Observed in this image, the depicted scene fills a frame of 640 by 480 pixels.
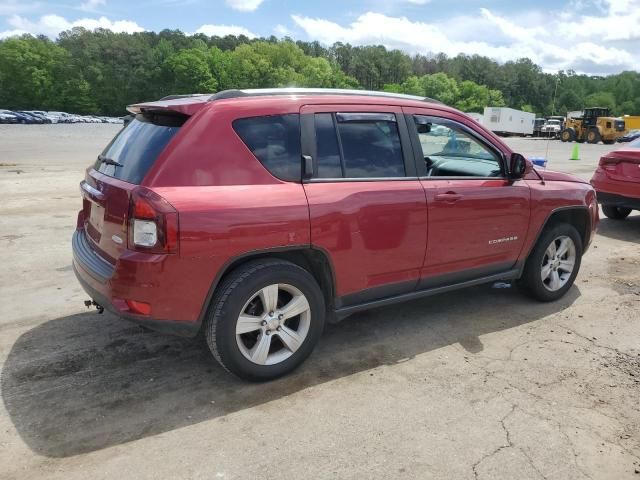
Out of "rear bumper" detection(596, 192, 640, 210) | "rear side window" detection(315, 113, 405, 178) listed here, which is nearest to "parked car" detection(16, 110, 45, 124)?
"rear bumper" detection(596, 192, 640, 210)

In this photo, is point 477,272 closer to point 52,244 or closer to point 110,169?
point 110,169

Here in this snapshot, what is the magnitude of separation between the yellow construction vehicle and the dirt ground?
43.7 meters

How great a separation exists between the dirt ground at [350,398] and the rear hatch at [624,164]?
3658 mm

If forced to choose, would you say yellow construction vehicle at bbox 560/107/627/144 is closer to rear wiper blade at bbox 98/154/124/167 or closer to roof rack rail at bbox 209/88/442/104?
roof rack rail at bbox 209/88/442/104

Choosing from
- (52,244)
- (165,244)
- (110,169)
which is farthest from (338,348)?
(52,244)

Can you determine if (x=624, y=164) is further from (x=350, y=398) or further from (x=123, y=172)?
(x=123, y=172)

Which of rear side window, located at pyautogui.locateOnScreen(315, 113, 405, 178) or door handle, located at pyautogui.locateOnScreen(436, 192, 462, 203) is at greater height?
rear side window, located at pyautogui.locateOnScreen(315, 113, 405, 178)

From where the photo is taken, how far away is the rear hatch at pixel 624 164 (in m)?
7.72

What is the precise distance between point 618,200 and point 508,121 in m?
57.9

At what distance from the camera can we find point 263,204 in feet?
10.3

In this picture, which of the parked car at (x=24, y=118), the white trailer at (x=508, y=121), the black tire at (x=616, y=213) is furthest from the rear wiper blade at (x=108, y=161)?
the parked car at (x=24, y=118)

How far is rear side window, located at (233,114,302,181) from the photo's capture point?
3.25m

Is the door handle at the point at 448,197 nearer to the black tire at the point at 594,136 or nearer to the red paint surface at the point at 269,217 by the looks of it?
the red paint surface at the point at 269,217

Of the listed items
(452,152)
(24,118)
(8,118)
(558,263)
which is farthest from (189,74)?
(558,263)
